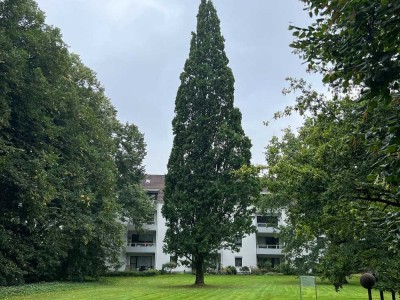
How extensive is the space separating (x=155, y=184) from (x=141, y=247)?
10.0m

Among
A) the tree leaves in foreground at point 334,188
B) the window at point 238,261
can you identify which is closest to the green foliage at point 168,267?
the window at point 238,261

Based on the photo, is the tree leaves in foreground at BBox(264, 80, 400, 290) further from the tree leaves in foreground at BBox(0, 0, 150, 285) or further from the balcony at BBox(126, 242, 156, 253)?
the balcony at BBox(126, 242, 156, 253)

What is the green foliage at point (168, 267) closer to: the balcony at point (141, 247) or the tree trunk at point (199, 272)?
the balcony at point (141, 247)

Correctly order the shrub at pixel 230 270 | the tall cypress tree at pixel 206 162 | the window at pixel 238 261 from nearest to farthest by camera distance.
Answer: the tall cypress tree at pixel 206 162, the shrub at pixel 230 270, the window at pixel 238 261

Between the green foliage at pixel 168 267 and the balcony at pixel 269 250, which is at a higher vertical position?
the balcony at pixel 269 250

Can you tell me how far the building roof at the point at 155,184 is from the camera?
2188 inches

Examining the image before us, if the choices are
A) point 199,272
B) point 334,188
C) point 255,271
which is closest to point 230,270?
point 255,271

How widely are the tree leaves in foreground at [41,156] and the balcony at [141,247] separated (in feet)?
71.7

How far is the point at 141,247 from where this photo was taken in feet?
169

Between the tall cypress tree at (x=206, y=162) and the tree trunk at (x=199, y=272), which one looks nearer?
the tall cypress tree at (x=206, y=162)

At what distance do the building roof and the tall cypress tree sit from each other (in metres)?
26.8

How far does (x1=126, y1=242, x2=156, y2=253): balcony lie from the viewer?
51344 millimetres

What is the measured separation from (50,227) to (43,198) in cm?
417

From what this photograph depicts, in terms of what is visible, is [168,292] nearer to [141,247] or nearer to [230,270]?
[230,270]
